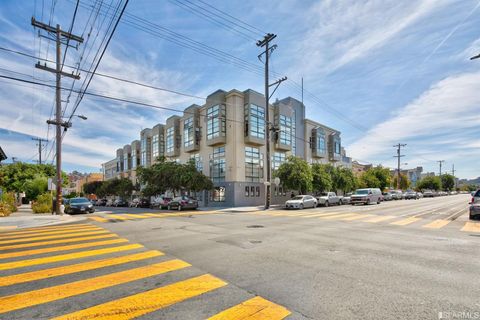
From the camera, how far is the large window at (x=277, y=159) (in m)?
38.0

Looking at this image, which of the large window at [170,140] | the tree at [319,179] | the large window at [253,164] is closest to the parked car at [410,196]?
the tree at [319,179]

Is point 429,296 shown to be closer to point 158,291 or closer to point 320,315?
point 320,315

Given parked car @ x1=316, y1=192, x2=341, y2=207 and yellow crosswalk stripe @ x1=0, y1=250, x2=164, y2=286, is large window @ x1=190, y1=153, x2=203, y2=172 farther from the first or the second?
yellow crosswalk stripe @ x1=0, y1=250, x2=164, y2=286

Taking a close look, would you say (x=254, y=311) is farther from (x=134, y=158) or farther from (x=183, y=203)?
(x=134, y=158)

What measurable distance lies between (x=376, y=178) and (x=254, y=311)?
186 ft

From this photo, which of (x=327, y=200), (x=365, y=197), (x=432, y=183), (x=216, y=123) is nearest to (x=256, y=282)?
(x=327, y=200)

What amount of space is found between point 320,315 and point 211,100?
33385 millimetres

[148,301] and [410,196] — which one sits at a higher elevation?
[148,301]

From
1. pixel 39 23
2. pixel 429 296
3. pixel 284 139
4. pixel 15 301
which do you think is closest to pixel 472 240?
pixel 429 296

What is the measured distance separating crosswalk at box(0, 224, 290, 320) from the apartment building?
21.5 metres

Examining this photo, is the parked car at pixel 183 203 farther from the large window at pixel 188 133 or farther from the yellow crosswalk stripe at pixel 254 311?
the yellow crosswalk stripe at pixel 254 311

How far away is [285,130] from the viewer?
3891cm

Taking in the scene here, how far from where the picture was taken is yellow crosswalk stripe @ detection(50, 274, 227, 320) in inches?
136

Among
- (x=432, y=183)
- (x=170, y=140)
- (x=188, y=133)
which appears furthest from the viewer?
(x=432, y=183)
